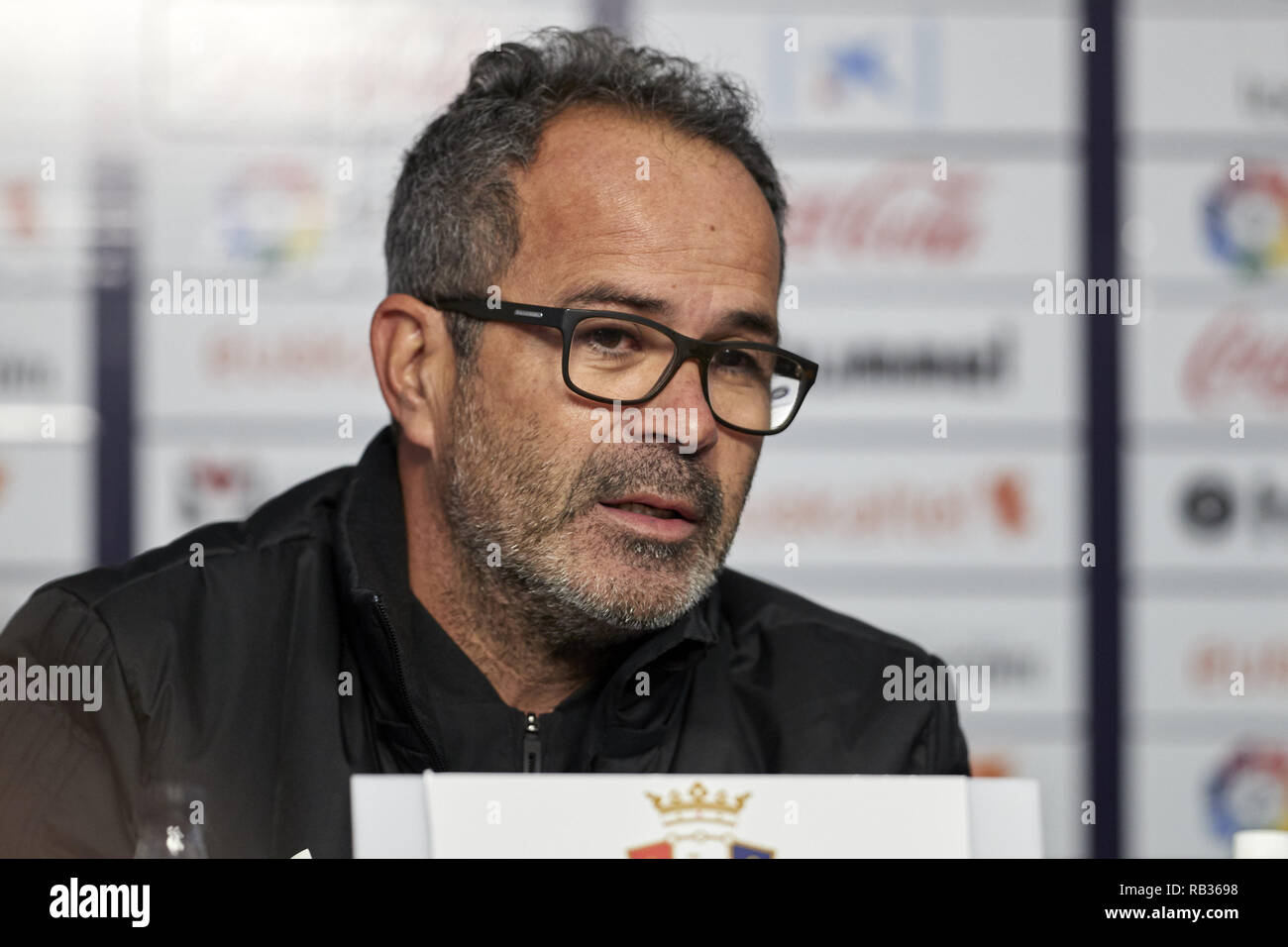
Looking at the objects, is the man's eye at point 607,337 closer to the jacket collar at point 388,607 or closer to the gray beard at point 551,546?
the gray beard at point 551,546

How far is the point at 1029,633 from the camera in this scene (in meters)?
3.10

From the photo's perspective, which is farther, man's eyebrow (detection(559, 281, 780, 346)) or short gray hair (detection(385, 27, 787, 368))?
short gray hair (detection(385, 27, 787, 368))

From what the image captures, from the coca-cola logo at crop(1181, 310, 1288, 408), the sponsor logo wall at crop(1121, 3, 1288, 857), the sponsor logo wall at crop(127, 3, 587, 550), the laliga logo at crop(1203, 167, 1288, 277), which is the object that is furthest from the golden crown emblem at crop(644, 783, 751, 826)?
the laliga logo at crop(1203, 167, 1288, 277)

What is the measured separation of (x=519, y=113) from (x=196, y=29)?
64.0 inches

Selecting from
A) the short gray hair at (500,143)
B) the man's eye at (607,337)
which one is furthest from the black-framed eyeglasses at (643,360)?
the short gray hair at (500,143)

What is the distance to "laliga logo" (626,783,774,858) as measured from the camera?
91 cm

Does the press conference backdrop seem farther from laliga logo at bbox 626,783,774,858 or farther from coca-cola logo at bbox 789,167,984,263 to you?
laliga logo at bbox 626,783,774,858

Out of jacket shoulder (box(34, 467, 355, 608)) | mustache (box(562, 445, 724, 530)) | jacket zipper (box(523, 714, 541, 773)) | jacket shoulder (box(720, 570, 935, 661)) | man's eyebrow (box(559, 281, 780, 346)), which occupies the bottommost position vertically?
jacket zipper (box(523, 714, 541, 773))

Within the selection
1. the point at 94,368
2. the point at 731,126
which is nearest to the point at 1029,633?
the point at 731,126

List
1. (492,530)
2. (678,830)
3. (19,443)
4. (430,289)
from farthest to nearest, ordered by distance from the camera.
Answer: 1. (19,443)
2. (430,289)
3. (492,530)
4. (678,830)

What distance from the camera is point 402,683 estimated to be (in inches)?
58.7

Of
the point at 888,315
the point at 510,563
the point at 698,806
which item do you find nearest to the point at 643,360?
the point at 510,563

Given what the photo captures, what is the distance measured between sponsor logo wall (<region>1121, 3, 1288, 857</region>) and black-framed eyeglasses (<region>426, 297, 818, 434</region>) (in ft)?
6.21
